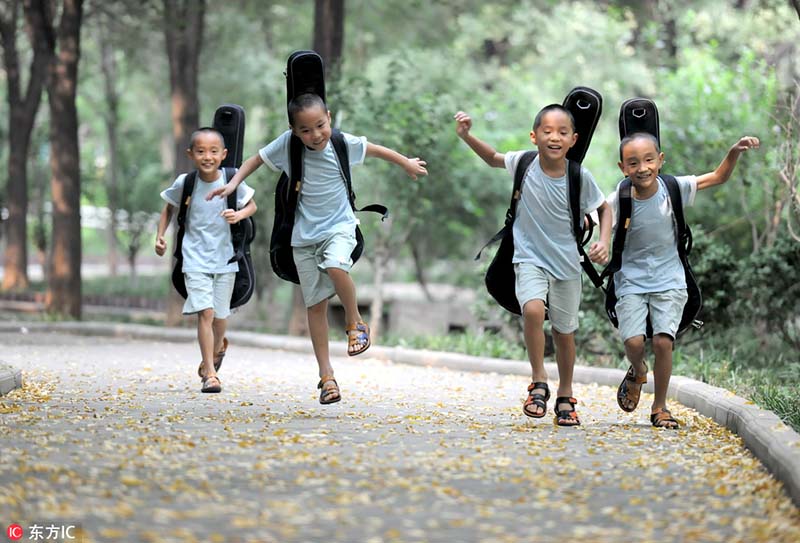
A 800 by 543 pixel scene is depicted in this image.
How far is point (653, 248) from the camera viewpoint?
838 cm

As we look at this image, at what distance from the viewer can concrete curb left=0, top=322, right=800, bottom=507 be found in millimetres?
6340

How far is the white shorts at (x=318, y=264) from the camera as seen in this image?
28.4 ft

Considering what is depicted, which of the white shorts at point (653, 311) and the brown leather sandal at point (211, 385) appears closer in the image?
the white shorts at point (653, 311)

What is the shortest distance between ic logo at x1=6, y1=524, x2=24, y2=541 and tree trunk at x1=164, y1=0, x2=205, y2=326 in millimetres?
15592

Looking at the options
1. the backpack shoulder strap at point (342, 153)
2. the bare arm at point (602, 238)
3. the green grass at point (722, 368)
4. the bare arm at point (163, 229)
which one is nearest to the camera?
the bare arm at point (602, 238)

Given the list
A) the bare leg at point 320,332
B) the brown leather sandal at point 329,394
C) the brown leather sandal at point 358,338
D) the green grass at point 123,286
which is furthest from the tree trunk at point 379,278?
the green grass at point 123,286

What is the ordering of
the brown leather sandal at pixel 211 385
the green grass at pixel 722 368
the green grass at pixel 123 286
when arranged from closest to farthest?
the green grass at pixel 722 368 < the brown leather sandal at pixel 211 385 < the green grass at pixel 123 286

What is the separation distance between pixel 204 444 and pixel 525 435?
1.90m

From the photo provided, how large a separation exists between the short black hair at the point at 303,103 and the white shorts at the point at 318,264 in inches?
32.9

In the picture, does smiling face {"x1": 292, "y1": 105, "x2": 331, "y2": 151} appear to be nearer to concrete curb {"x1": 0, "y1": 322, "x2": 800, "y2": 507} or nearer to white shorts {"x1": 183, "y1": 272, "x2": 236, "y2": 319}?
white shorts {"x1": 183, "y1": 272, "x2": 236, "y2": 319}

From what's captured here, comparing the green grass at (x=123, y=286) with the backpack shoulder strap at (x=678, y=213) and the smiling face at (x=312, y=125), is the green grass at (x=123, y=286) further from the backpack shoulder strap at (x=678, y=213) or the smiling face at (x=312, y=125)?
the backpack shoulder strap at (x=678, y=213)

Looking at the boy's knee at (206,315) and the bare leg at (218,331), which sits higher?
the boy's knee at (206,315)

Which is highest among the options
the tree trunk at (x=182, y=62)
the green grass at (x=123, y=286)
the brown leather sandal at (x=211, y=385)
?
the tree trunk at (x=182, y=62)

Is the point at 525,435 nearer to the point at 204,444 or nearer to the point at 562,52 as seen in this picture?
the point at 204,444
